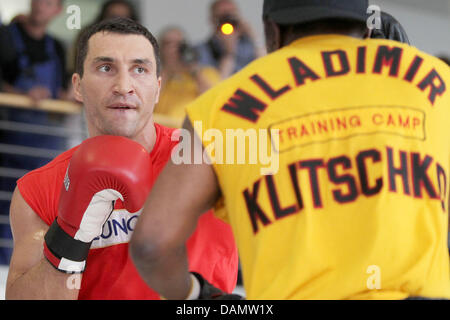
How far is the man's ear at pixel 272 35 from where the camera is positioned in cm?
141

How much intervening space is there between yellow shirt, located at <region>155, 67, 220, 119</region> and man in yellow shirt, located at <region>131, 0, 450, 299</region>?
8.87ft

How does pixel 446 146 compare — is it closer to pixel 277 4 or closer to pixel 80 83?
pixel 277 4

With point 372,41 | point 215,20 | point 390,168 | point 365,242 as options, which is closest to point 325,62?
point 372,41

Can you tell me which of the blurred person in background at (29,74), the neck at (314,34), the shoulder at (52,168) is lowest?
the shoulder at (52,168)

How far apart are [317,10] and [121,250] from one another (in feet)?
3.12

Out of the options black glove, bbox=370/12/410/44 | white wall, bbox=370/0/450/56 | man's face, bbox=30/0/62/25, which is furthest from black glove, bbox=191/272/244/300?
white wall, bbox=370/0/450/56

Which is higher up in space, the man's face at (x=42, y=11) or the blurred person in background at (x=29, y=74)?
the man's face at (x=42, y=11)

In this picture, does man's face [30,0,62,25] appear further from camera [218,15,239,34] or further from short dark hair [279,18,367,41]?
short dark hair [279,18,367,41]

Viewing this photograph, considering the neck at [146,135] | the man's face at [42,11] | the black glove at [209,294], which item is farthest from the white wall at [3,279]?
the black glove at [209,294]

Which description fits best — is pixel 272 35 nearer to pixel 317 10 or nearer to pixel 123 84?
pixel 317 10

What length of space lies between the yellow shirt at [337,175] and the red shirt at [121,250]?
71cm

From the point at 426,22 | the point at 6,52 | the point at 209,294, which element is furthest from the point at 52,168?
the point at 426,22

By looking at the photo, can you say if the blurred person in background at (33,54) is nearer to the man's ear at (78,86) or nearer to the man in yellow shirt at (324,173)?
the man's ear at (78,86)

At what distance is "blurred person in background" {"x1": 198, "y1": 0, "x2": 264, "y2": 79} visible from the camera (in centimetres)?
409
